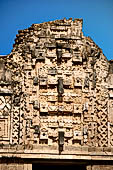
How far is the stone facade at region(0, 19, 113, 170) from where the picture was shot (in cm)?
1073

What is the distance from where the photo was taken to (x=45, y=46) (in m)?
11.6

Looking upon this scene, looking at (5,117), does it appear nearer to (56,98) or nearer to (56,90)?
(56,98)

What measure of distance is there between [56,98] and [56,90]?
0.25 m

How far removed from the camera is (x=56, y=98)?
11.2 meters

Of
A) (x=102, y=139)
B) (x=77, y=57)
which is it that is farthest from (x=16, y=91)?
(x=102, y=139)

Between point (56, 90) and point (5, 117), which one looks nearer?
point (5, 117)

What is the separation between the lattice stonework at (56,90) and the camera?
1092cm

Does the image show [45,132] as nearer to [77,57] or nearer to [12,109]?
→ [12,109]

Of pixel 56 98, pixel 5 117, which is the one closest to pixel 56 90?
pixel 56 98

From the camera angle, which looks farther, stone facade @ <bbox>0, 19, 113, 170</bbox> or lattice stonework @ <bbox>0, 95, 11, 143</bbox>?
lattice stonework @ <bbox>0, 95, 11, 143</bbox>

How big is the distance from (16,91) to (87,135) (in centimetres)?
255

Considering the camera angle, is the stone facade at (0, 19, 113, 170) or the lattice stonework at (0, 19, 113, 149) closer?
the stone facade at (0, 19, 113, 170)

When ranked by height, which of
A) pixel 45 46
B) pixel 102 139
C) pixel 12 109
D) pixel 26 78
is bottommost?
pixel 102 139

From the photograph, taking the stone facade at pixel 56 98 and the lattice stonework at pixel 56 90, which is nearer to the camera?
the stone facade at pixel 56 98
